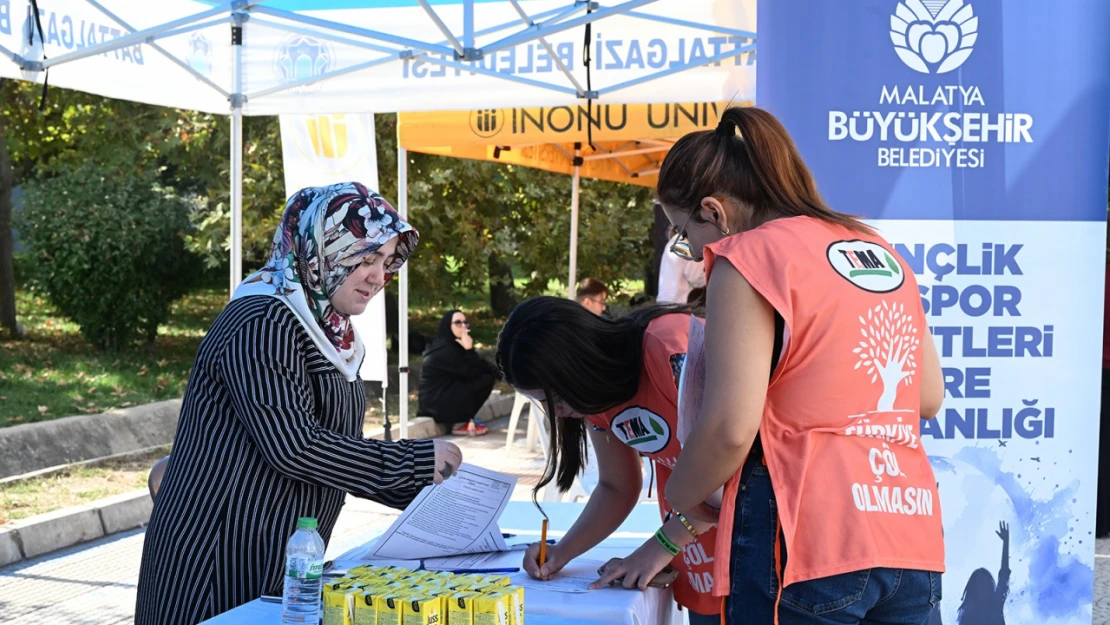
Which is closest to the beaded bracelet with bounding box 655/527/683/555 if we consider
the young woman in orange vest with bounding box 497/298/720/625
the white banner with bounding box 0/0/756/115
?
the young woman in orange vest with bounding box 497/298/720/625

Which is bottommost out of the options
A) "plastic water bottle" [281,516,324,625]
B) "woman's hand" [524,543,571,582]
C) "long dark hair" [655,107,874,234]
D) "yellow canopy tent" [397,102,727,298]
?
"woman's hand" [524,543,571,582]

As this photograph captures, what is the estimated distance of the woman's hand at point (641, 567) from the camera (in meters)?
2.31

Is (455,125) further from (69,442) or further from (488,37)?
(69,442)

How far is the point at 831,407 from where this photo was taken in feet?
5.30

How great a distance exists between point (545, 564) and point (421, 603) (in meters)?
0.71

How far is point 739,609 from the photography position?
1.68m

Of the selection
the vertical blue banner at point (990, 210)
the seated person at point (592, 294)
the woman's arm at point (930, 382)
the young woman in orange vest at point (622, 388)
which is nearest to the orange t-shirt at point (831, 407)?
the woman's arm at point (930, 382)

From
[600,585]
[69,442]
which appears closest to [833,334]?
[600,585]

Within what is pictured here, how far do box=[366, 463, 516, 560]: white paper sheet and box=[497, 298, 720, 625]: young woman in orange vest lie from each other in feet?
0.51

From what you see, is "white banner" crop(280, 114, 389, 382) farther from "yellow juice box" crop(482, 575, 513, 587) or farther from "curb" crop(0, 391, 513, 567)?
"yellow juice box" crop(482, 575, 513, 587)

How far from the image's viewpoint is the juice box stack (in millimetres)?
1770

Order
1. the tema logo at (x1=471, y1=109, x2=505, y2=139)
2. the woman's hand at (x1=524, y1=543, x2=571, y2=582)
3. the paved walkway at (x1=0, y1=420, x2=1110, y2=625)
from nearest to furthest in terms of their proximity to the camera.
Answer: the woman's hand at (x1=524, y1=543, x2=571, y2=582)
the paved walkway at (x1=0, y1=420, x2=1110, y2=625)
the tema logo at (x1=471, y1=109, x2=505, y2=139)

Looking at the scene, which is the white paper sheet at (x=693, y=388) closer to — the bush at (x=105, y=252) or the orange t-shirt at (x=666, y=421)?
the orange t-shirt at (x=666, y=421)

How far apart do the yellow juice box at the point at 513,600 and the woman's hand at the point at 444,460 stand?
1.32 feet
